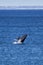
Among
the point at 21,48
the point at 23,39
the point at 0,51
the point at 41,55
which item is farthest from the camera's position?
the point at 23,39

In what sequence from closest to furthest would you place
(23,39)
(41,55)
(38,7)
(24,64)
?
(24,64) → (41,55) → (23,39) → (38,7)

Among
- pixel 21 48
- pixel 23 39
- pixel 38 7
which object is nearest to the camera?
pixel 21 48

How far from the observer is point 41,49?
9656 mm

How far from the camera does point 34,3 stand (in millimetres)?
47062

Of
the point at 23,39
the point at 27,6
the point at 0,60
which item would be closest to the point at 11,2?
the point at 27,6

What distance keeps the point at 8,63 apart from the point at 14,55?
43.9 inches

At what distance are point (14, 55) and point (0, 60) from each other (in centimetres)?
83

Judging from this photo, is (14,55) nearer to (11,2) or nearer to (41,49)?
(41,49)

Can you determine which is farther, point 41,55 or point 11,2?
point 11,2

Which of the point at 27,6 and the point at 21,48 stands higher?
the point at 21,48

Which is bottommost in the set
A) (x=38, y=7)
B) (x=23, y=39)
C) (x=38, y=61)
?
(x=38, y=7)

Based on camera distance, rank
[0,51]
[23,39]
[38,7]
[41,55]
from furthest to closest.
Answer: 1. [38,7]
2. [23,39]
3. [0,51]
4. [41,55]

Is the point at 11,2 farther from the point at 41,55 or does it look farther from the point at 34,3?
the point at 41,55

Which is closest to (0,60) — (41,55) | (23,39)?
(41,55)
